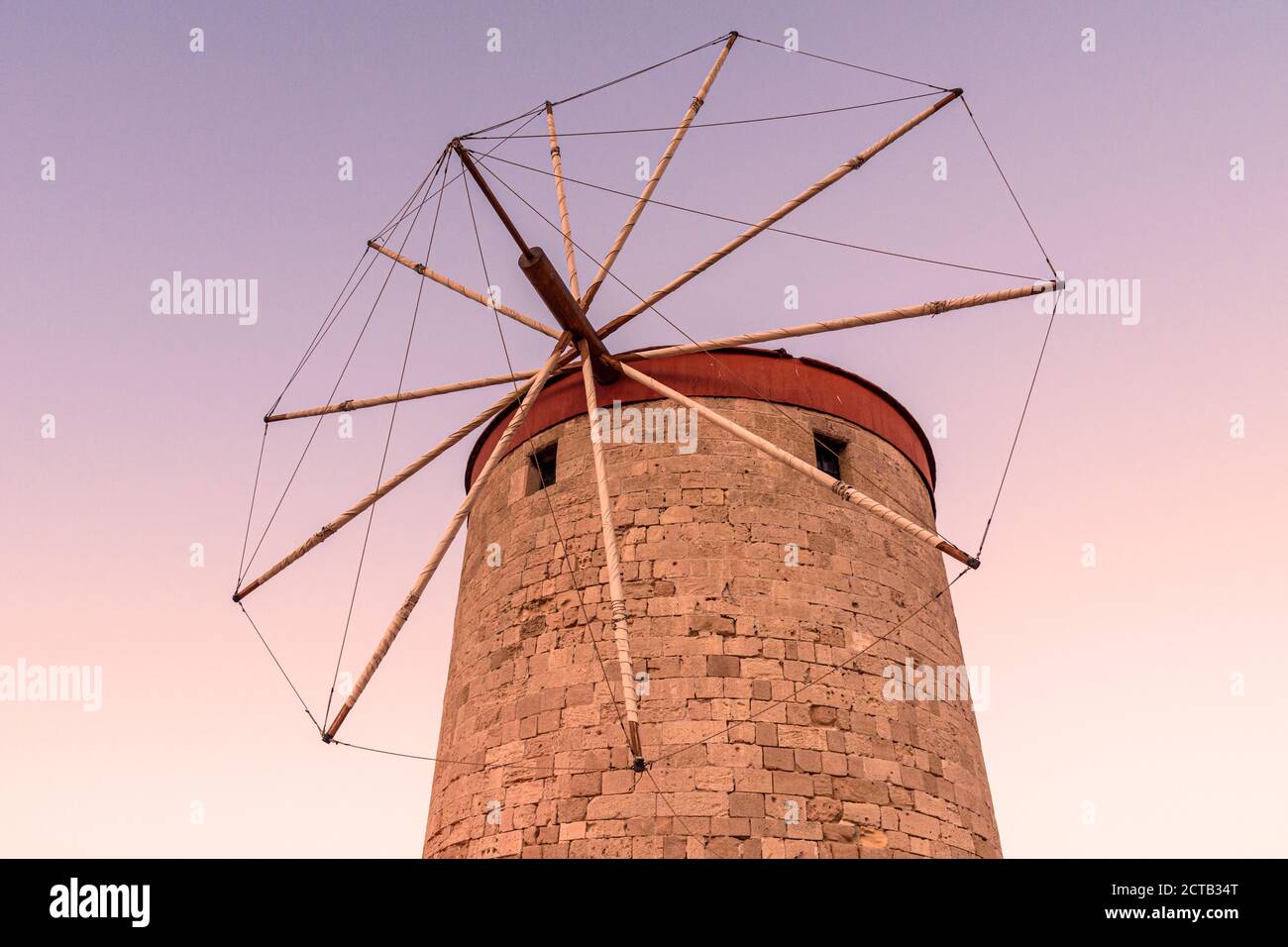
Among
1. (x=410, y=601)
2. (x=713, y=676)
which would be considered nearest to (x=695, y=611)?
(x=713, y=676)

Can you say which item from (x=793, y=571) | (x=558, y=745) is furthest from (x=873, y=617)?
(x=558, y=745)

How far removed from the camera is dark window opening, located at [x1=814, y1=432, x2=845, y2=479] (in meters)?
11.2

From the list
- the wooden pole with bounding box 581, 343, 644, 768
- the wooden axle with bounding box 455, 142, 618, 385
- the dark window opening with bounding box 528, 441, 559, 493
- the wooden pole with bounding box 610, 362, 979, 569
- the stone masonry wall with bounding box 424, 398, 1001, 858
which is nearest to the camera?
the wooden pole with bounding box 581, 343, 644, 768

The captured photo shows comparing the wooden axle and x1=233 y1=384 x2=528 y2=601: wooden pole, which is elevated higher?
the wooden axle

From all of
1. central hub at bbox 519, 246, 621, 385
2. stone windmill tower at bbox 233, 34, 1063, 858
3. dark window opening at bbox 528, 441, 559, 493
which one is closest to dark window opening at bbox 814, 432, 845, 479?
stone windmill tower at bbox 233, 34, 1063, 858

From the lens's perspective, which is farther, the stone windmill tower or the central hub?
the central hub

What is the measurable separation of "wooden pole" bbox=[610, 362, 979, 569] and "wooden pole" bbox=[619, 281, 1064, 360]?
436 mm

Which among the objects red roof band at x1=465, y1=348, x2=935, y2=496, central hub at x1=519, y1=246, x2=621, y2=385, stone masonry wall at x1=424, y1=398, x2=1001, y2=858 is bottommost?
stone masonry wall at x1=424, y1=398, x2=1001, y2=858

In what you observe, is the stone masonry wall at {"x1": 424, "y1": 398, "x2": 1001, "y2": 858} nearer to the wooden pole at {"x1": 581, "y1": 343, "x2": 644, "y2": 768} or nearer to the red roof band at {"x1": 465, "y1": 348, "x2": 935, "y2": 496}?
the red roof band at {"x1": 465, "y1": 348, "x2": 935, "y2": 496}

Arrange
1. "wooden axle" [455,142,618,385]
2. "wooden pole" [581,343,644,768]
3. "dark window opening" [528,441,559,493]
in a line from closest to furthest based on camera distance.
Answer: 1. "wooden pole" [581,343,644,768]
2. "wooden axle" [455,142,618,385]
3. "dark window opening" [528,441,559,493]

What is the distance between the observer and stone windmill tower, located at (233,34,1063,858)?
352 inches

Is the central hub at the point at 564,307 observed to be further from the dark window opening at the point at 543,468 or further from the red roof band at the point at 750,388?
the dark window opening at the point at 543,468
